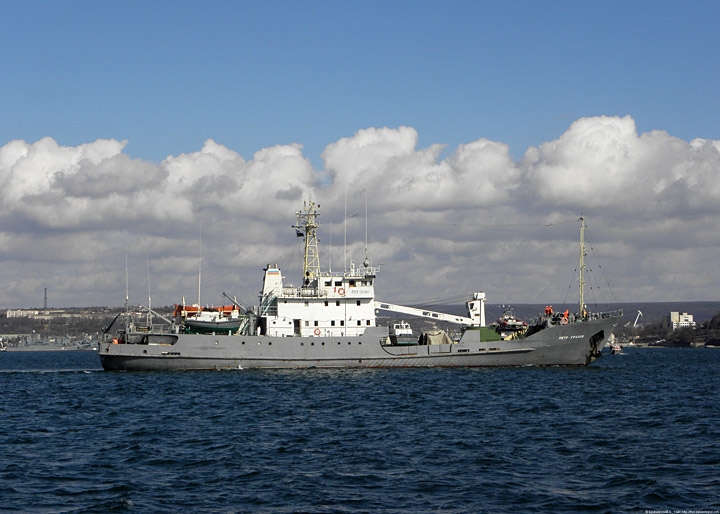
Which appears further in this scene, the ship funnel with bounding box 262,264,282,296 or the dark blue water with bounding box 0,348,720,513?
the ship funnel with bounding box 262,264,282,296

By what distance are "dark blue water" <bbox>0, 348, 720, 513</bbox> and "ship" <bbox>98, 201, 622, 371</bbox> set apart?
744 centimetres

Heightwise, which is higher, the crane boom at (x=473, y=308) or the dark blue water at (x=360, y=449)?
the crane boom at (x=473, y=308)

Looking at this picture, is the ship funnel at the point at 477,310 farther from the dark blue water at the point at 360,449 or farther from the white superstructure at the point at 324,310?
the dark blue water at the point at 360,449

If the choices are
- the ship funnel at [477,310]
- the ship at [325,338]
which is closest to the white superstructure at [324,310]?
the ship at [325,338]

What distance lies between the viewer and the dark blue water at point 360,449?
16.0m

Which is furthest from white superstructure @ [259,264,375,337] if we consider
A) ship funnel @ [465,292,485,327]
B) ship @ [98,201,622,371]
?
ship funnel @ [465,292,485,327]

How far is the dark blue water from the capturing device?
1602cm

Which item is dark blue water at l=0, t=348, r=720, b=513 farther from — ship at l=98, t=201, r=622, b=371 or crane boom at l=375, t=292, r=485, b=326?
crane boom at l=375, t=292, r=485, b=326

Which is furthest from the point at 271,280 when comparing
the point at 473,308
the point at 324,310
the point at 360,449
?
the point at 360,449

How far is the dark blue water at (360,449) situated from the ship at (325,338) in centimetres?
744

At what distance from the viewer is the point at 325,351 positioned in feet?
152

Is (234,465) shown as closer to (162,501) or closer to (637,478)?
(162,501)

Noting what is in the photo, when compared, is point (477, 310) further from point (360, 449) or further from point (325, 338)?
point (360, 449)

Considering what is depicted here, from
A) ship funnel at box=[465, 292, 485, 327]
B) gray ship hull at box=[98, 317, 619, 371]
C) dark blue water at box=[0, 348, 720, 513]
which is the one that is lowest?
dark blue water at box=[0, 348, 720, 513]
